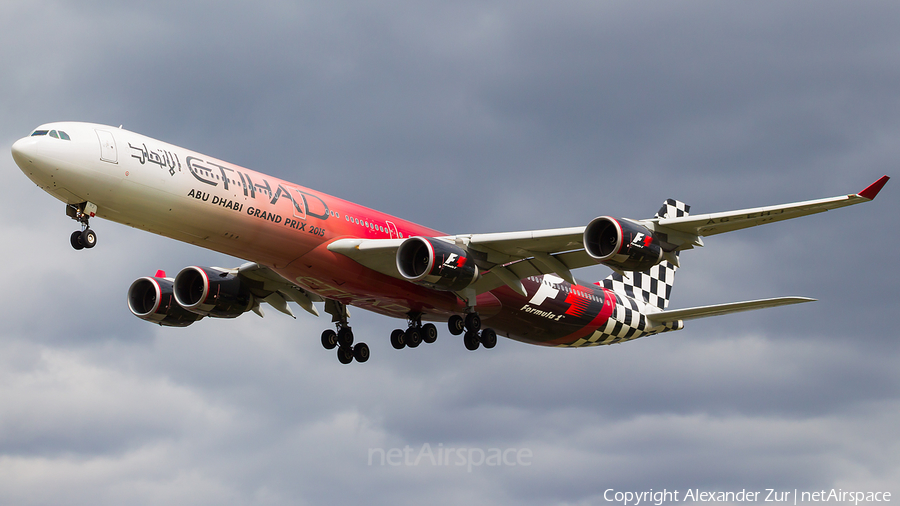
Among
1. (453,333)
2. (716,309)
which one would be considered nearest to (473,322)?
(453,333)

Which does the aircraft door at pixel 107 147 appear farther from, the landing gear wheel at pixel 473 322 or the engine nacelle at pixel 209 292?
the landing gear wheel at pixel 473 322

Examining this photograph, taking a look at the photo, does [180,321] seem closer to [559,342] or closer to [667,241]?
[559,342]

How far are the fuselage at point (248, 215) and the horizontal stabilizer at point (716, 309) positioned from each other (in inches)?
180

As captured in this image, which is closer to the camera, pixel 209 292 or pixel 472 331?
pixel 472 331

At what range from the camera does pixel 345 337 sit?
39.8 meters

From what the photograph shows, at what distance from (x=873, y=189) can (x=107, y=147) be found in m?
22.4

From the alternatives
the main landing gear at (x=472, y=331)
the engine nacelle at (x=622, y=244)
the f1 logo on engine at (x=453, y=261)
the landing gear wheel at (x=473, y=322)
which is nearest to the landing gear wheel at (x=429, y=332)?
the main landing gear at (x=472, y=331)

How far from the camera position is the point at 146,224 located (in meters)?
30.0

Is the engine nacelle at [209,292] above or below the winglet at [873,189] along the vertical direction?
above

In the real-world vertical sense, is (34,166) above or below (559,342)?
below

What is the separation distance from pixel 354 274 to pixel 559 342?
12.4 m

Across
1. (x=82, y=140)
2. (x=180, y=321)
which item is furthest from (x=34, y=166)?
(x=180, y=321)

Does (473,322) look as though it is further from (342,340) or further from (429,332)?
(342,340)

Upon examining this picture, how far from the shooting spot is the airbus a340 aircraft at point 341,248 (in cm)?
2875
